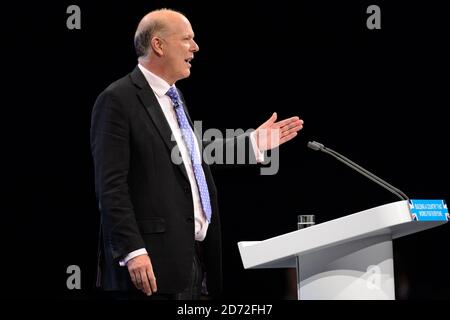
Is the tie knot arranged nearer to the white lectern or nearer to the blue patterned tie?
the blue patterned tie

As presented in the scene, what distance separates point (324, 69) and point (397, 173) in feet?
2.13

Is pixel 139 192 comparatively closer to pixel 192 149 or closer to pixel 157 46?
pixel 192 149

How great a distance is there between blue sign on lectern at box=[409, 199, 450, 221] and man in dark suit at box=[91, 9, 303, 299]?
76 cm

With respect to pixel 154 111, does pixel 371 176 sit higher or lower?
lower

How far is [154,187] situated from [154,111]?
250mm

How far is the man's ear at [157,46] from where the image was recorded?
7.52ft

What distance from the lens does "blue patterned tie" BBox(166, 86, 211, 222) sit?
7.18 feet

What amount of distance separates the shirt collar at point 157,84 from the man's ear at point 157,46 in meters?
0.07

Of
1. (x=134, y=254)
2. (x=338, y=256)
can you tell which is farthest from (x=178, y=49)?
(x=338, y=256)

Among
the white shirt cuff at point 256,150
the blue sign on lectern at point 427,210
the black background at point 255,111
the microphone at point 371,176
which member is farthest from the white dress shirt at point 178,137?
the black background at point 255,111

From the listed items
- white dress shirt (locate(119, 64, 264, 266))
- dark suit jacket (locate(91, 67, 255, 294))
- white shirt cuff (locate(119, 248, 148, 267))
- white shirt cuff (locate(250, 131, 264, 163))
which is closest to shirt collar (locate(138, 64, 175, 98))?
white dress shirt (locate(119, 64, 264, 266))

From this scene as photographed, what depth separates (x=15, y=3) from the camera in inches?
125

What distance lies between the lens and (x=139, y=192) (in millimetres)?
2082
